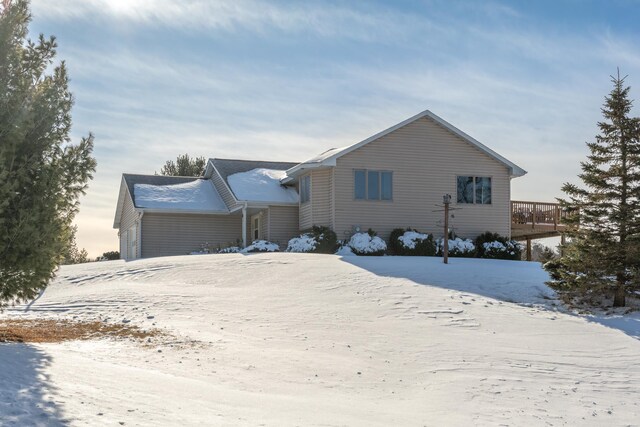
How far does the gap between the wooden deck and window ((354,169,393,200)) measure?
6405 mm

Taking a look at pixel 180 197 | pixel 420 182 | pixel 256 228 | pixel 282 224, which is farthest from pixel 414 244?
pixel 180 197

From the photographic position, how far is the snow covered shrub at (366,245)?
25516 mm

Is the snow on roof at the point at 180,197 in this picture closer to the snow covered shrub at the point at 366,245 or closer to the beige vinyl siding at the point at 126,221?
the beige vinyl siding at the point at 126,221

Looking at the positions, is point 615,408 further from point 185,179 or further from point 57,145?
point 185,179

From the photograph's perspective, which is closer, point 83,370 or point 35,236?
point 83,370

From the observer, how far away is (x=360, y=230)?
26.9 m

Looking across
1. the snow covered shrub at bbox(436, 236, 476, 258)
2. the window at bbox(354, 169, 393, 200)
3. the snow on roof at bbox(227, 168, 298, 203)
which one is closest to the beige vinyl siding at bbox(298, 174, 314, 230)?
the snow on roof at bbox(227, 168, 298, 203)

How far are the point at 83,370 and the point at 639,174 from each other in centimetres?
1389

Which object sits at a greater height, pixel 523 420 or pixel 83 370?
pixel 83 370

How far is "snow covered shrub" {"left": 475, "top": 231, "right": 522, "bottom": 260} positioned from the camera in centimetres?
2727

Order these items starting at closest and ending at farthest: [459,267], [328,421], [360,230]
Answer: [328,421] → [459,267] → [360,230]

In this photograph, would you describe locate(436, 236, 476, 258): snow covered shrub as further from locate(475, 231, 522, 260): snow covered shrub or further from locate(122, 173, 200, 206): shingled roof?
→ locate(122, 173, 200, 206): shingled roof

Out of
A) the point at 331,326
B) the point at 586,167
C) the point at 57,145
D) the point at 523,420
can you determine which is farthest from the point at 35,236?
the point at 586,167

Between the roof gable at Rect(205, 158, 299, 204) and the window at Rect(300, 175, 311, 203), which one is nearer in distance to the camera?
the window at Rect(300, 175, 311, 203)
